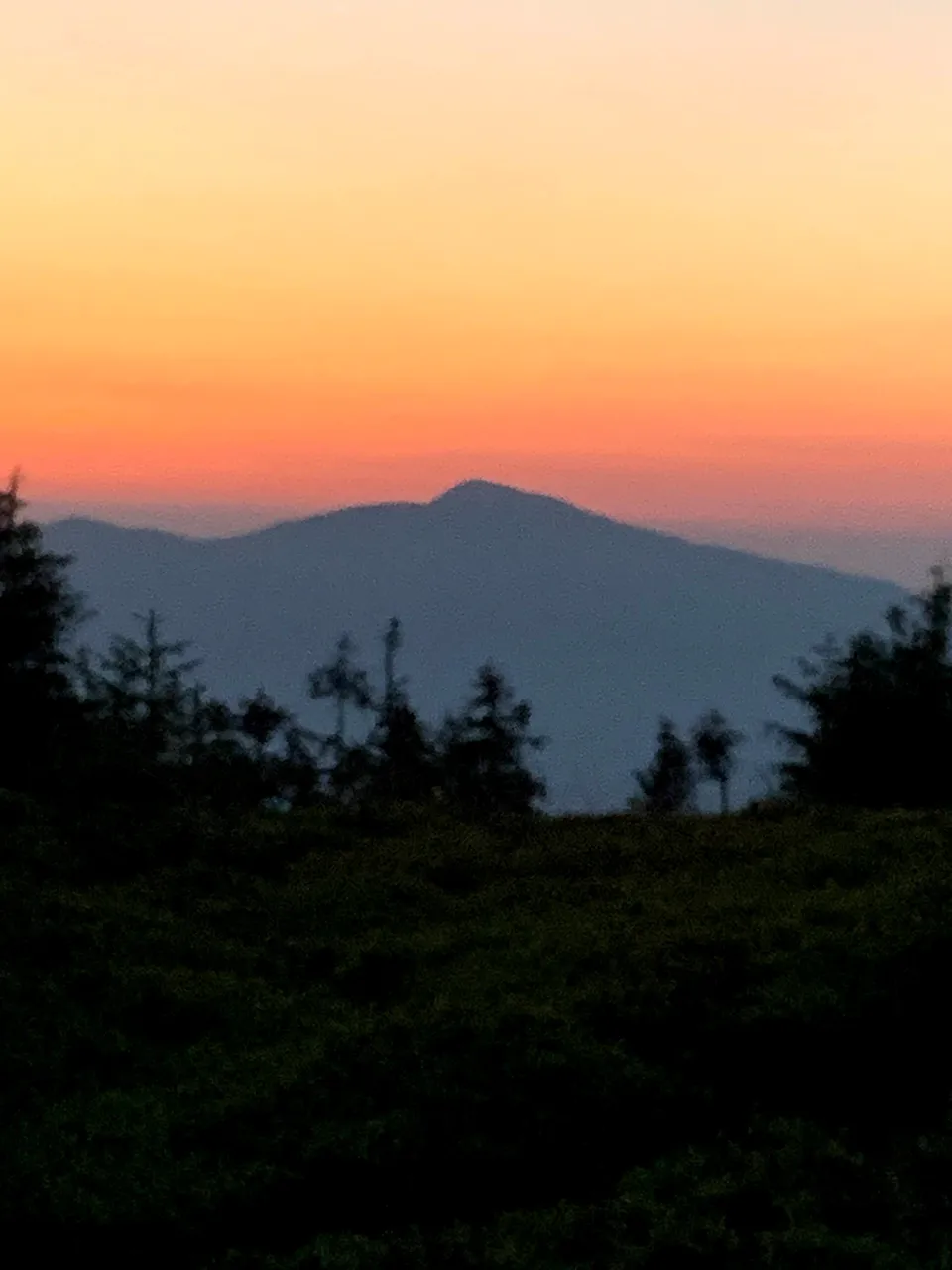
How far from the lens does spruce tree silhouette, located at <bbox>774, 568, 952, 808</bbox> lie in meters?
18.9

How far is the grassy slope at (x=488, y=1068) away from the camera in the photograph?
557 cm

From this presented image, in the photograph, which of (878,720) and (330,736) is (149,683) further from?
(878,720)

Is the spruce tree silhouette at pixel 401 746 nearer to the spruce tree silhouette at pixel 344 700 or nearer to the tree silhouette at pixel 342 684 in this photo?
the spruce tree silhouette at pixel 344 700

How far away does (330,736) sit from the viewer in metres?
30.7

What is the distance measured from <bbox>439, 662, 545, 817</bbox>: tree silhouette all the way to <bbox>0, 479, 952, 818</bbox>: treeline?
4 centimetres

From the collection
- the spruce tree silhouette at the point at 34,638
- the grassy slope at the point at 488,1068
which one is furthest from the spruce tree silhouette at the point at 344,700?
the grassy slope at the point at 488,1068

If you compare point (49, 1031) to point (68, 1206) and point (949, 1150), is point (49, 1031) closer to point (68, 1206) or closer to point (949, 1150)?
point (68, 1206)

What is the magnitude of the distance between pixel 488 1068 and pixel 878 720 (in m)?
14.3

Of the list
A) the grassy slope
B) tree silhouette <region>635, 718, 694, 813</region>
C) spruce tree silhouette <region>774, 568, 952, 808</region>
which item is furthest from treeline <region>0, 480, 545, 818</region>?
tree silhouette <region>635, 718, 694, 813</region>

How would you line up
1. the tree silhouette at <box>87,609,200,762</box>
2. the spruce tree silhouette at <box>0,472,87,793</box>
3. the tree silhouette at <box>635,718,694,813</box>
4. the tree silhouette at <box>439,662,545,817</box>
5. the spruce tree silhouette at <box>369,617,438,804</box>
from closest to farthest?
the spruce tree silhouette at <box>0,472,87,793</box> → the tree silhouette at <box>87,609,200,762</box> → the spruce tree silhouette at <box>369,617,438,804</box> → the tree silhouette at <box>439,662,545,817</box> → the tree silhouette at <box>635,718,694,813</box>

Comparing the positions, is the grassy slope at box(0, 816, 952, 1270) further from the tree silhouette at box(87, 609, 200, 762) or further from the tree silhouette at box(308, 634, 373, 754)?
the tree silhouette at box(308, 634, 373, 754)

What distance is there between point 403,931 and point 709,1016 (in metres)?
2.66

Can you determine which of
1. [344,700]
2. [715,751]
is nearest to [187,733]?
→ [344,700]

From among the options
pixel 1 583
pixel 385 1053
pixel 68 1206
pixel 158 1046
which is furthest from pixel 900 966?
pixel 1 583
